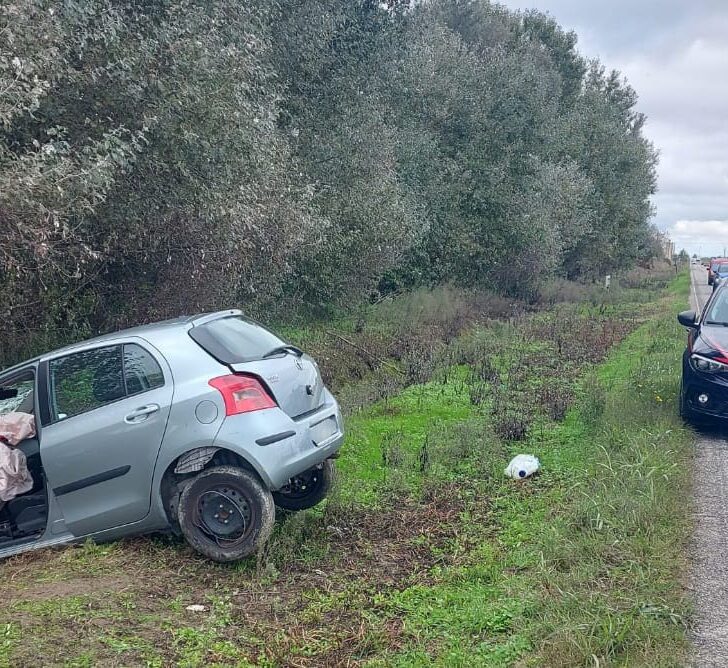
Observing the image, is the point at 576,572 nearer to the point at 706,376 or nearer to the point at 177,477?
the point at 177,477

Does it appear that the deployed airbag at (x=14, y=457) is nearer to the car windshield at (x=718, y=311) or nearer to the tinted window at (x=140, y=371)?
the tinted window at (x=140, y=371)

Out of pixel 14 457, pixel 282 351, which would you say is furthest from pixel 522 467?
pixel 14 457

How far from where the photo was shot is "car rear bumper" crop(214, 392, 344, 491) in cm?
512

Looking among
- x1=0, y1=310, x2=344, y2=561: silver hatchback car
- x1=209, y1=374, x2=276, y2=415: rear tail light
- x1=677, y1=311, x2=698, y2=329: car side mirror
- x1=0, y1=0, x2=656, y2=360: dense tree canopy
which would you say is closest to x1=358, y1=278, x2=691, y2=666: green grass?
x1=0, y1=310, x2=344, y2=561: silver hatchback car

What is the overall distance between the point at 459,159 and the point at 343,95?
10.0m

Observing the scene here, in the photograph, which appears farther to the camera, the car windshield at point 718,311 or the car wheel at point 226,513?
the car windshield at point 718,311

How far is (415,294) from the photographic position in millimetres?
21156

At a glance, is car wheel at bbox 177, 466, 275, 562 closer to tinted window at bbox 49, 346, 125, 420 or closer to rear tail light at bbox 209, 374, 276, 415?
rear tail light at bbox 209, 374, 276, 415

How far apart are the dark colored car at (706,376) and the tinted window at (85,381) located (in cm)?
636

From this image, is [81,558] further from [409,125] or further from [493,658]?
[409,125]

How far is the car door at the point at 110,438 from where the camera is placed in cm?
522

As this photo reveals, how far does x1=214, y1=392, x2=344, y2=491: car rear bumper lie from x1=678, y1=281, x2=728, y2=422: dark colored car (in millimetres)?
5061

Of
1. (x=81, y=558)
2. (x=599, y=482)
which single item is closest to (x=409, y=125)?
(x=599, y=482)

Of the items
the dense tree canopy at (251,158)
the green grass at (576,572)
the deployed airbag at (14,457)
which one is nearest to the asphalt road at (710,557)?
the green grass at (576,572)
